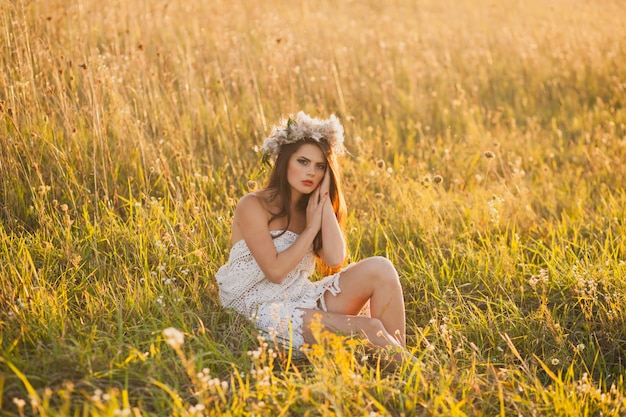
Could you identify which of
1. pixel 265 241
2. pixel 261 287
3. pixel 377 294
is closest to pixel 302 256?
pixel 265 241

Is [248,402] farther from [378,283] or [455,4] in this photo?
[455,4]

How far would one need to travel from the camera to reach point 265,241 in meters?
3.34

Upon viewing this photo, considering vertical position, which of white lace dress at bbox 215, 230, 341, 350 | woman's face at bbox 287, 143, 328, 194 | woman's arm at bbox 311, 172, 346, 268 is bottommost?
white lace dress at bbox 215, 230, 341, 350

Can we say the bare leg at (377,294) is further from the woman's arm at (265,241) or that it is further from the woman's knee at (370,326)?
the woman's arm at (265,241)

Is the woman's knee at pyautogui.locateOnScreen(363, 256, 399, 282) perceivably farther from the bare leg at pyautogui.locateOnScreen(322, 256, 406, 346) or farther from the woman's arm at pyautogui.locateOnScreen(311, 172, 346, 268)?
the woman's arm at pyautogui.locateOnScreen(311, 172, 346, 268)

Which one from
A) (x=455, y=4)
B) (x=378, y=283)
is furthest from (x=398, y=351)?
(x=455, y=4)

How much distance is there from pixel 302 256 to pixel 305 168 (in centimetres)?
48

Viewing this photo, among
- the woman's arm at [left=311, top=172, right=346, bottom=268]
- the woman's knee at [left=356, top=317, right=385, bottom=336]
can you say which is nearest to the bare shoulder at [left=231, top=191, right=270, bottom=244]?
the woman's arm at [left=311, top=172, right=346, bottom=268]

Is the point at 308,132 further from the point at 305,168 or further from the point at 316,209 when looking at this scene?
the point at 316,209

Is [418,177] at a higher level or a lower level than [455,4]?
lower

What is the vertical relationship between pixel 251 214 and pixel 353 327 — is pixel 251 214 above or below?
above

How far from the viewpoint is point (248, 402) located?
258 centimetres

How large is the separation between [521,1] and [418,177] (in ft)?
26.5

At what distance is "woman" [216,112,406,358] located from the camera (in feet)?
10.8
